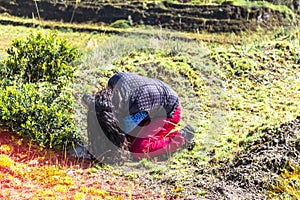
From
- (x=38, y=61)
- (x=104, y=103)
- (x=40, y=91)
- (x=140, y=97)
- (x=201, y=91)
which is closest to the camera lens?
(x=104, y=103)

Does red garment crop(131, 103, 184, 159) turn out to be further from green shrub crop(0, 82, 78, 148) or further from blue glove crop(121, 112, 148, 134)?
green shrub crop(0, 82, 78, 148)

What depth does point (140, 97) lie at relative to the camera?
527 cm

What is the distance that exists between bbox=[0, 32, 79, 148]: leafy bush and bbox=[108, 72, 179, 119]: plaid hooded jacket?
560mm

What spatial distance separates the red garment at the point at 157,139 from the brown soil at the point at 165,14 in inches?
323

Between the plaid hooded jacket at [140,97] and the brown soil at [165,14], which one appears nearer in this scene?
the plaid hooded jacket at [140,97]

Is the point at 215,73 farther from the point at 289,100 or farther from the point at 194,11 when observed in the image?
the point at 194,11

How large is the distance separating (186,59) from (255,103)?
4.91ft

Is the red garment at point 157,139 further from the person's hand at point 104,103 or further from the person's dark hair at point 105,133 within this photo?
the person's hand at point 104,103

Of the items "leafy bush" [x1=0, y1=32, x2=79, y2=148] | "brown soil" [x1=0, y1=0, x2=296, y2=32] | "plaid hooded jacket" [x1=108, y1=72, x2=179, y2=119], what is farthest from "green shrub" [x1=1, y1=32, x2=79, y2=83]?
"brown soil" [x1=0, y1=0, x2=296, y2=32]

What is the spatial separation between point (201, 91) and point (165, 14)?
797 centimetres

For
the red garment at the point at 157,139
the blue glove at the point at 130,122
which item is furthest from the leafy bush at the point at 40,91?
the red garment at the point at 157,139

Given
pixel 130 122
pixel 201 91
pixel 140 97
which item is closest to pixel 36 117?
pixel 130 122

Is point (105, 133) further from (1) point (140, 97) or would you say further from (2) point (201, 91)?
(2) point (201, 91)

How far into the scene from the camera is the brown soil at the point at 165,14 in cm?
1380
